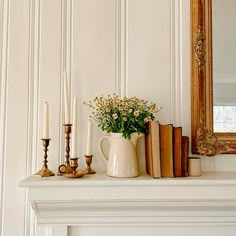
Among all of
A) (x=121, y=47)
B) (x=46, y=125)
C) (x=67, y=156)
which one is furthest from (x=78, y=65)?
(x=67, y=156)

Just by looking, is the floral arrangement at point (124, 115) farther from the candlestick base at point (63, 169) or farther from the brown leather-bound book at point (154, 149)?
the candlestick base at point (63, 169)

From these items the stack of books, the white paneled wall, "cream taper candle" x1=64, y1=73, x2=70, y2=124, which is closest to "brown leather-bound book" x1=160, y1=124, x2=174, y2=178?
the stack of books

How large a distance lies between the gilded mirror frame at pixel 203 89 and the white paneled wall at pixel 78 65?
0.04m

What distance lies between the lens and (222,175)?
1219mm

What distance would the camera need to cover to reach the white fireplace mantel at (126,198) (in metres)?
1.08

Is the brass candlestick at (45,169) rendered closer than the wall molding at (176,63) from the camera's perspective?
Yes

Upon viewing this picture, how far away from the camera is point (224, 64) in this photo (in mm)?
1341

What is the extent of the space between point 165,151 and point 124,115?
0.22 m

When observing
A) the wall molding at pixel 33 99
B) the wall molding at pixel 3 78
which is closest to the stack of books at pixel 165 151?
the wall molding at pixel 33 99

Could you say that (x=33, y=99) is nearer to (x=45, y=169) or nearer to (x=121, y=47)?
(x=45, y=169)

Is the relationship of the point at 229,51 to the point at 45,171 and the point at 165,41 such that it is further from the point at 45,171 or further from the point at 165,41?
the point at 45,171

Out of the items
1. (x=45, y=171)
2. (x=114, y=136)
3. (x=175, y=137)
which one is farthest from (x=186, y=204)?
(x=45, y=171)

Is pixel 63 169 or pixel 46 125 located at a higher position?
pixel 46 125

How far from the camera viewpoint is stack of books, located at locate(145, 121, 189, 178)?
1.12 metres
